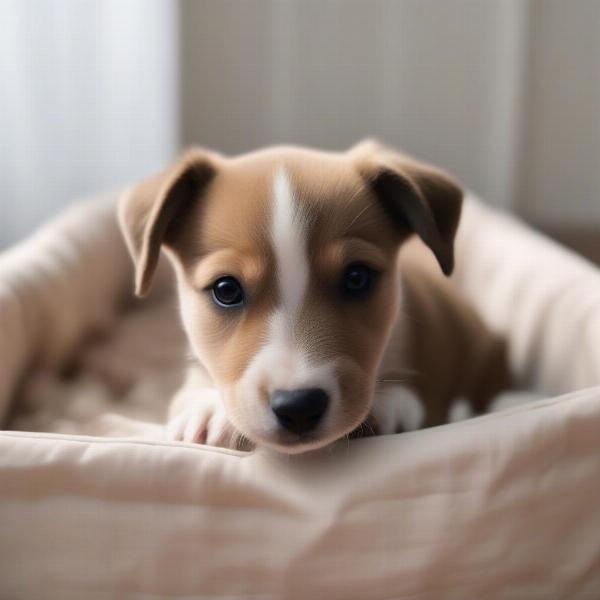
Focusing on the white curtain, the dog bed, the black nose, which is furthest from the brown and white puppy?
the white curtain

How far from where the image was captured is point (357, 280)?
6.12 ft

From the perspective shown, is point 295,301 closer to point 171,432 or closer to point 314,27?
point 171,432

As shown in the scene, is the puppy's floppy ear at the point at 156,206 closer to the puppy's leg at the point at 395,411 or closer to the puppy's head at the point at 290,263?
the puppy's head at the point at 290,263

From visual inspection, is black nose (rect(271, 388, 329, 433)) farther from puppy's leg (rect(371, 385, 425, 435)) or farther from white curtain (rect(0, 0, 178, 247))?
white curtain (rect(0, 0, 178, 247))

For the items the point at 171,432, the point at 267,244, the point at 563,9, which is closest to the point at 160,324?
the point at 171,432

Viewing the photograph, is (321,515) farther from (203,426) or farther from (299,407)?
(203,426)

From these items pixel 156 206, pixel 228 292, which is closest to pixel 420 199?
pixel 228 292

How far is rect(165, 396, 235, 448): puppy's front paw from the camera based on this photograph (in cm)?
187

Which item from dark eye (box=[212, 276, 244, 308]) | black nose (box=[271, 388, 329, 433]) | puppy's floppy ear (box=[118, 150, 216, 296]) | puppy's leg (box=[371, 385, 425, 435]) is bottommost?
puppy's leg (box=[371, 385, 425, 435])

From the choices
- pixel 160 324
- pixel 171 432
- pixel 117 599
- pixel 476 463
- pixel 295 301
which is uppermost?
pixel 295 301

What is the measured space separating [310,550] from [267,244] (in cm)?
62

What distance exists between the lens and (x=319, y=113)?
3.98 m

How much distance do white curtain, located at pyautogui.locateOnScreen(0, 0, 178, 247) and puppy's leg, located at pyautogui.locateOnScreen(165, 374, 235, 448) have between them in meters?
1.49

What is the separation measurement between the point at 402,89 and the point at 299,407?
8.89 ft
